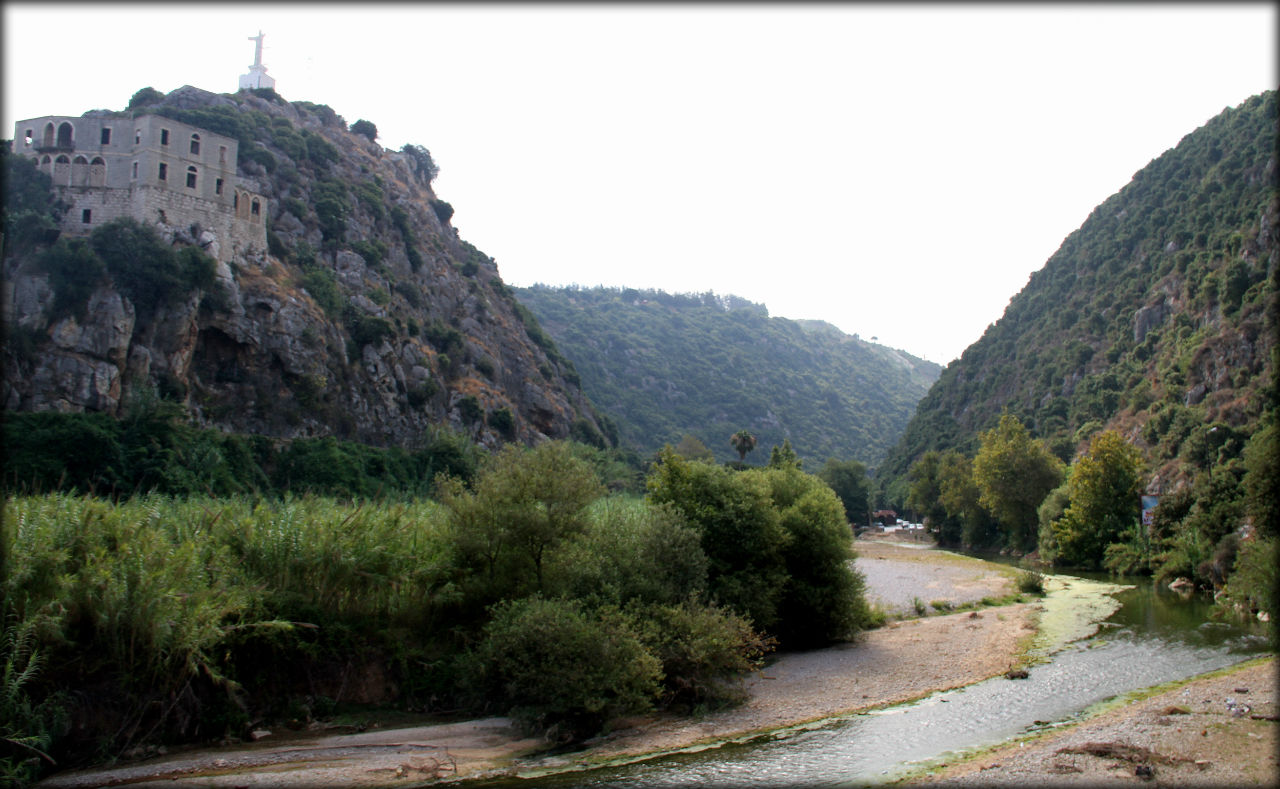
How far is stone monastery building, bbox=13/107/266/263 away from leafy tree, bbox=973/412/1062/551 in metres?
65.0

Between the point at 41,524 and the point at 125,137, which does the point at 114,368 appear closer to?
the point at 125,137

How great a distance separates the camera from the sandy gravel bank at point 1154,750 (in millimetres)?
13578

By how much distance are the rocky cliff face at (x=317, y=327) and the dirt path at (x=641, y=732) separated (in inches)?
1622

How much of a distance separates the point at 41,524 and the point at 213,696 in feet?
17.6

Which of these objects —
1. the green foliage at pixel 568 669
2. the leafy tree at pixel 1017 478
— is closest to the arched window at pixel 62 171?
the green foliage at pixel 568 669

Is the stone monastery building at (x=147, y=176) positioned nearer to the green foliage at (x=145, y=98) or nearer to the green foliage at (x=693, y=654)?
the green foliage at (x=145, y=98)

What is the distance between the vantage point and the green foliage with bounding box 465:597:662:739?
61.1 feet

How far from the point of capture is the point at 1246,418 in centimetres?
5025

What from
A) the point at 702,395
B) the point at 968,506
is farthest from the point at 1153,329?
the point at 702,395

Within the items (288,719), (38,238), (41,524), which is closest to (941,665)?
(288,719)

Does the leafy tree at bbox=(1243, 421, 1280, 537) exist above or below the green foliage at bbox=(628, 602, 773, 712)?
above

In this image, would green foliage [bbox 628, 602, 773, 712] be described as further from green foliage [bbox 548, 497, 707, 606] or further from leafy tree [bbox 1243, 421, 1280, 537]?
leafy tree [bbox 1243, 421, 1280, 537]

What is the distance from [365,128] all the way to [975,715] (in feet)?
361

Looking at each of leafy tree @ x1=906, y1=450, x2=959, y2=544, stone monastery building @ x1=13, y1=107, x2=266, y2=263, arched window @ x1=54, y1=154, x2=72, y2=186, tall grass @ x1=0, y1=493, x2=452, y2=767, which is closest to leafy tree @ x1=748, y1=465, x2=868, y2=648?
tall grass @ x1=0, y1=493, x2=452, y2=767
